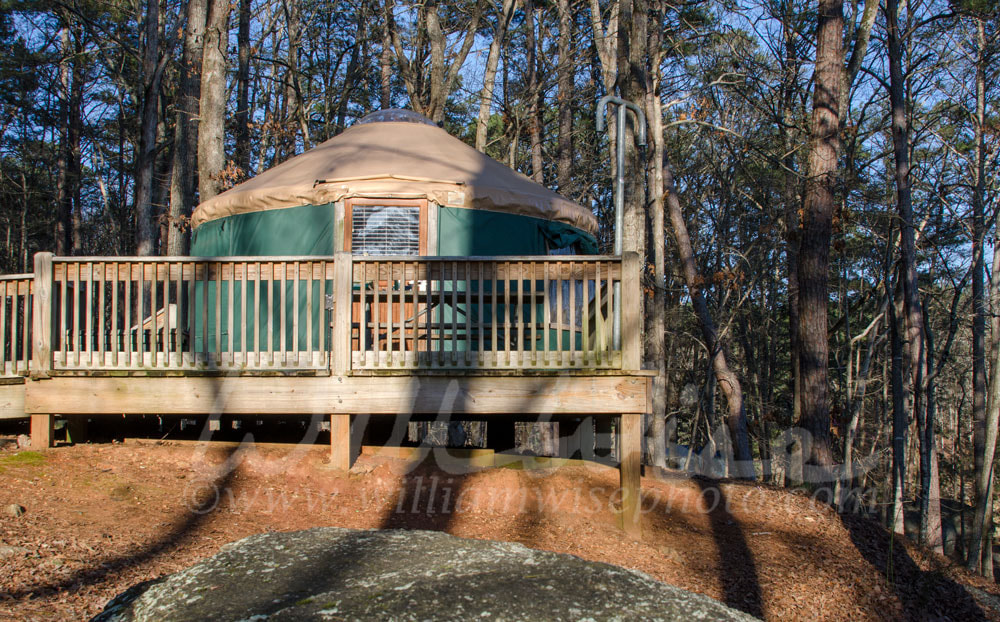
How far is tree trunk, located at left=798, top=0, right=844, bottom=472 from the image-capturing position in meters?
9.89

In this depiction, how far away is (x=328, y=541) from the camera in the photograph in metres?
2.50

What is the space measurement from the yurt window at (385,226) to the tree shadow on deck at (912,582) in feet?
16.1

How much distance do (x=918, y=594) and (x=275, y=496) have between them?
4.68 m

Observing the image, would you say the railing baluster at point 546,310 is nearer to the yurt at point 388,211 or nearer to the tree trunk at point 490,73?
the yurt at point 388,211

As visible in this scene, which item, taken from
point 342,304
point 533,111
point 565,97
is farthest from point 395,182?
point 565,97

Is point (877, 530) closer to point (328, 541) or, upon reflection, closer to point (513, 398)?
point (513, 398)

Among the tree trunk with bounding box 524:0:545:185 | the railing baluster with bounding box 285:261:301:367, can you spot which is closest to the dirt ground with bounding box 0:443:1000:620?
the railing baluster with bounding box 285:261:301:367

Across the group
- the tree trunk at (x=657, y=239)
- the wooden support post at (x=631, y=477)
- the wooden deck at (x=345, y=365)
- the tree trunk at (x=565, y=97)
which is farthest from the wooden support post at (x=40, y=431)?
the tree trunk at (x=565, y=97)

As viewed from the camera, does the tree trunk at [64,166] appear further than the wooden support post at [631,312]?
Yes

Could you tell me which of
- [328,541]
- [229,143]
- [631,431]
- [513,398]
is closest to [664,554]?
[631,431]

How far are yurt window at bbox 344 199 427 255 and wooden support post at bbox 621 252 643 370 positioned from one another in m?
3.24

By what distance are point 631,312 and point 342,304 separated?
81.6 inches

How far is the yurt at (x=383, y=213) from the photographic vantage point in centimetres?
859

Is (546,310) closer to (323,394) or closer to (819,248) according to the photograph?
(323,394)
